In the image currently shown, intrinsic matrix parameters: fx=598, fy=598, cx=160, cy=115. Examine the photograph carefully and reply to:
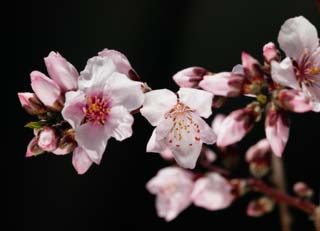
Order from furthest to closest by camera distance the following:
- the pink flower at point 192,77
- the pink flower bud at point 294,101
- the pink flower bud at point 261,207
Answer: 1. the pink flower bud at point 261,207
2. the pink flower at point 192,77
3. the pink flower bud at point 294,101

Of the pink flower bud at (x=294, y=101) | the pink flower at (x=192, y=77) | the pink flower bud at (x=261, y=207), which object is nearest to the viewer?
the pink flower bud at (x=294, y=101)

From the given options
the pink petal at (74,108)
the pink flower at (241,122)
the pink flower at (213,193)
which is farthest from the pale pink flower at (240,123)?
the pink flower at (213,193)

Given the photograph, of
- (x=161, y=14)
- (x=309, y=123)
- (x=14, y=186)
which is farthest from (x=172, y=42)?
(x=14, y=186)

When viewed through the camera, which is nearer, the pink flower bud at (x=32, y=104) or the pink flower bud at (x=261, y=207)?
the pink flower bud at (x=32, y=104)

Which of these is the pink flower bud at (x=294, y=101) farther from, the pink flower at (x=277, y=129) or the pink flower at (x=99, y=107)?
the pink flower at (x=99, y=107)

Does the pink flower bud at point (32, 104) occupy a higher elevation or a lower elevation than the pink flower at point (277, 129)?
higher

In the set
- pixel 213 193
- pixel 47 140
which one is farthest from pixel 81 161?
pixel 213 193

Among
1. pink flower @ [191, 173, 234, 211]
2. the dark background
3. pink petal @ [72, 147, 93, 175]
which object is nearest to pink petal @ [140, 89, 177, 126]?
pink petal @ [72, 147, 93, 175]

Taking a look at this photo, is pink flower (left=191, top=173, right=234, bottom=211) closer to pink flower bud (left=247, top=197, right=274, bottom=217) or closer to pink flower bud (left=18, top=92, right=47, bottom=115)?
pink flower bud (left=247, top=197, right=274, bottom=217)

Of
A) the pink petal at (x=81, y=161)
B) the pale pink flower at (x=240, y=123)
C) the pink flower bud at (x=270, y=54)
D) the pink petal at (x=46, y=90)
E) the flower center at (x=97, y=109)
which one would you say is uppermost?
the pink flower bud at (x=270, y=54)
